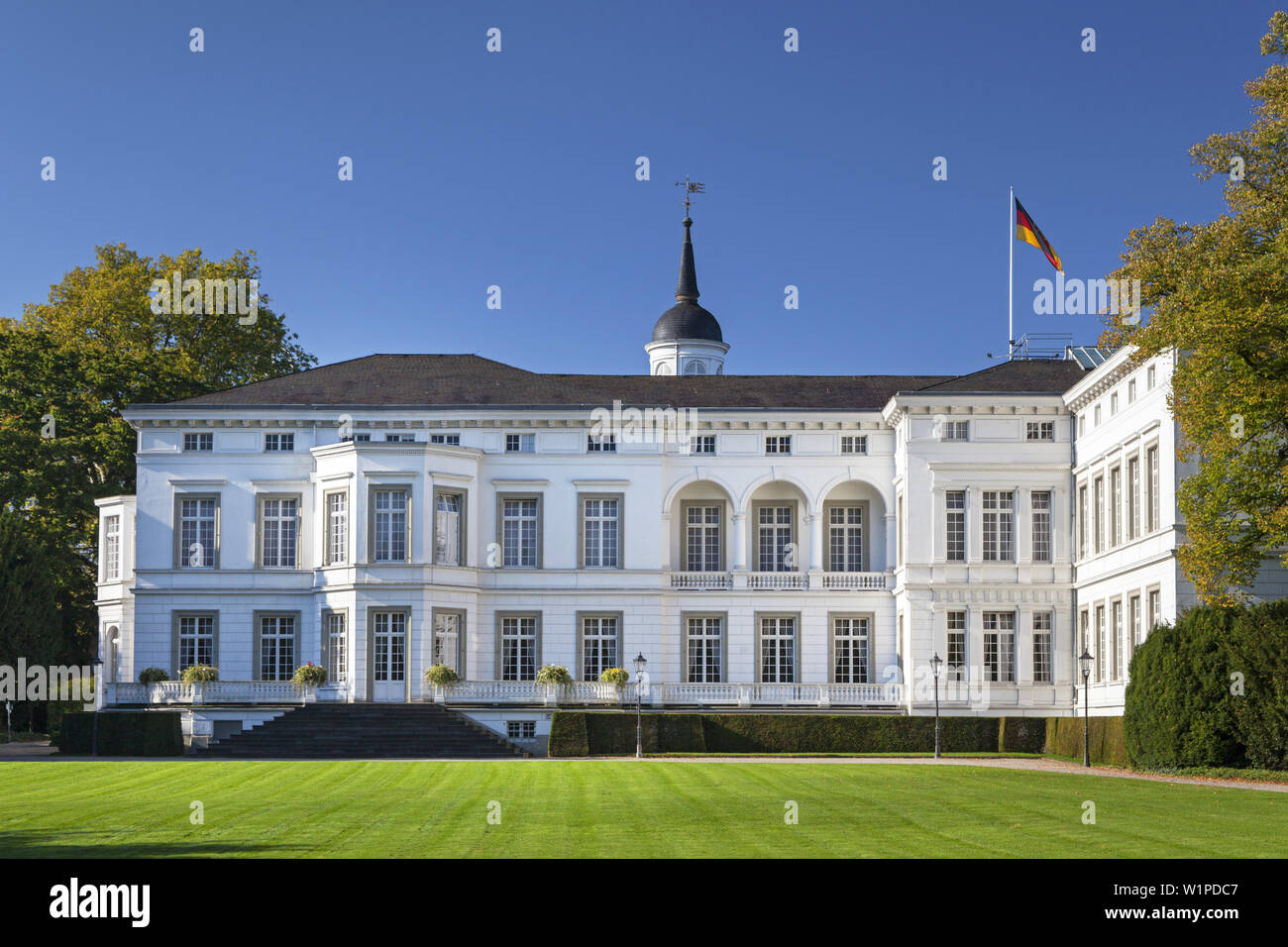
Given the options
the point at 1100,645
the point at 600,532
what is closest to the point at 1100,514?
the point at 1100,645

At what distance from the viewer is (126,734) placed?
144 ft

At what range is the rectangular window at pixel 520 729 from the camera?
154 ft

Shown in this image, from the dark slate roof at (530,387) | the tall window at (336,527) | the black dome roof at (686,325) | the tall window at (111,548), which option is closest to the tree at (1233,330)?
the dark slate roof at (530,387)

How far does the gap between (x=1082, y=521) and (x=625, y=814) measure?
29.1 metres

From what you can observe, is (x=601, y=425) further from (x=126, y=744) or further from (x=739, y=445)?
(x=126, y=744)

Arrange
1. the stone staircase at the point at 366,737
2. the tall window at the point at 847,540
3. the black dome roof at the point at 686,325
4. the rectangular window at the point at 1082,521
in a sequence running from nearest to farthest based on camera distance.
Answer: the stone staircase at the point at 366,737 < the rectangular window at the point at 1082,521 < the tall window at the point at 847,540 < the black dome roof at the point at 686,325

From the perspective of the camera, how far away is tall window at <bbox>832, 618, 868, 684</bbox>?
5094 centimetres

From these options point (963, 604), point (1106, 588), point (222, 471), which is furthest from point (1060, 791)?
point (222, 471)

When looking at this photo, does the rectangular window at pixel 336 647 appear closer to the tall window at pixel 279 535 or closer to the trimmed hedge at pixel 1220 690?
the tall window at pixel 279 535

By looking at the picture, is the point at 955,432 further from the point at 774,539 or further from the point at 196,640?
the point at 196,640

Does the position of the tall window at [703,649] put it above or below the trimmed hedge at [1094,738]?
above

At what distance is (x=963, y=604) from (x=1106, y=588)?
5.68 meters

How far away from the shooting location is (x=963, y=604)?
4816 centimetres

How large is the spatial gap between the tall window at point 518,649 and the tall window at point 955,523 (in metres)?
12.6
